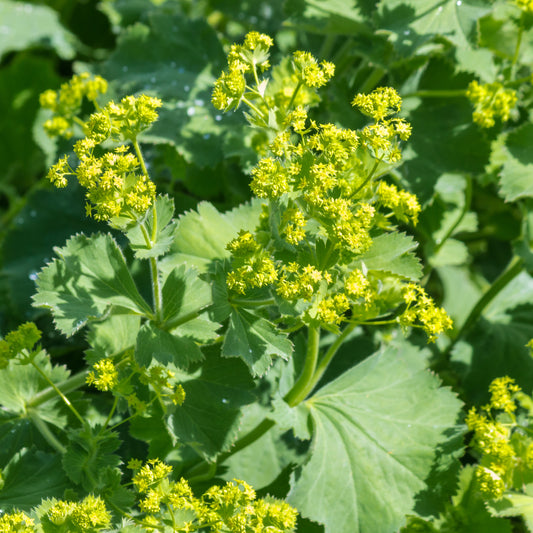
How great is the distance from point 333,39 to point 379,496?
197 centimetres

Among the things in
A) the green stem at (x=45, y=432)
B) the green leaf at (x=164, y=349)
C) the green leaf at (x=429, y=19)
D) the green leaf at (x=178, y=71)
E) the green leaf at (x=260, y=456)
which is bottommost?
the green leaf at (x=260, y=456)

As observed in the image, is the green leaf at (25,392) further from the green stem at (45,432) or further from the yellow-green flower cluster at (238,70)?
the yellow-green flower cluster at (238,70)

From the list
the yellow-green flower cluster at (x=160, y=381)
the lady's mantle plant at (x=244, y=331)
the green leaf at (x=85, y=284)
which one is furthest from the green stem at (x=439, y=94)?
the yellow-green flower cluster at (x=160, y=381)

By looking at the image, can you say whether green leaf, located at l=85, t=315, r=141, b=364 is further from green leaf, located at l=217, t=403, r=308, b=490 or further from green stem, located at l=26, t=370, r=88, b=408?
green leaf, located at l=217, t=403, r=308, b=490

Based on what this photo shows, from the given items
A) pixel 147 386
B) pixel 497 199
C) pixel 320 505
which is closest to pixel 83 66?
pixel 147 386

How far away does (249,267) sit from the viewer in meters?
1.57

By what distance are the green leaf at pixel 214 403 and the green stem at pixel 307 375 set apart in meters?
0.12

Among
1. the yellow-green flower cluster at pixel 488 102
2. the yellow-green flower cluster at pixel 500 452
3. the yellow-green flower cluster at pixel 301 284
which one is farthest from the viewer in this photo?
the yellow-green flower cluster at pixel 488 102

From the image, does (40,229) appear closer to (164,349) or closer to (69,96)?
(69,96)

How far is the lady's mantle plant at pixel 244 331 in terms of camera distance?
62.2 inches

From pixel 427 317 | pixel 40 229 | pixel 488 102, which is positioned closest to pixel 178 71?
pixel 40 229

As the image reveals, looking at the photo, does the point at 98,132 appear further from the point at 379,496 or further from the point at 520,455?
the point at 520,455

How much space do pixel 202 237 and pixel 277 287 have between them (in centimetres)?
55

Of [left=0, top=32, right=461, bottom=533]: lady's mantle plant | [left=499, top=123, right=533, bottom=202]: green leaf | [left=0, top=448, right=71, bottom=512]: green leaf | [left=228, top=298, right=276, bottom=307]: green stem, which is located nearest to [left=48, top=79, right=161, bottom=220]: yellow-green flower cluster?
[left=0, top=32, right=461, bottom=533]: lady's mantle plant
